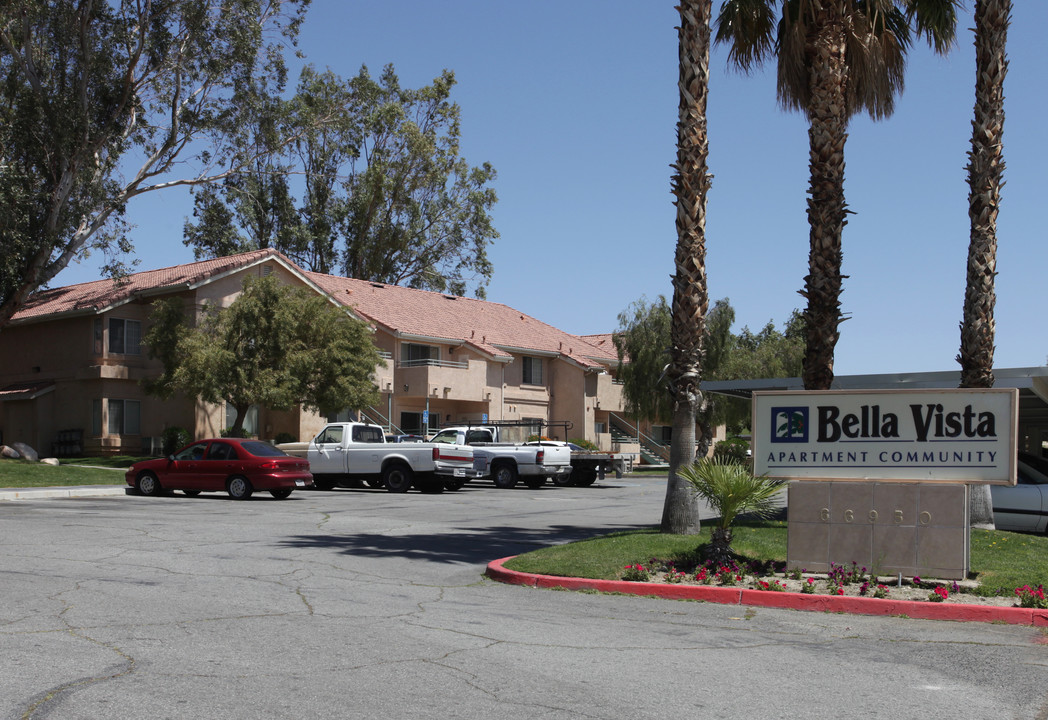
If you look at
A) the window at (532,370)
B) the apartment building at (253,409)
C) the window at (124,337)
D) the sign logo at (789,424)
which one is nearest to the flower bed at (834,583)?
the sign logo at (789,424)

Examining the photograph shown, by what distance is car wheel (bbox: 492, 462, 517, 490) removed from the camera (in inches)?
1272

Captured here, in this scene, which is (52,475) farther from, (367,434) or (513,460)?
(513,460)

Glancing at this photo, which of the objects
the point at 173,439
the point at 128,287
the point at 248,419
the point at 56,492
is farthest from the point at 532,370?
the point at 56,492

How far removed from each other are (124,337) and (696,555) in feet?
110

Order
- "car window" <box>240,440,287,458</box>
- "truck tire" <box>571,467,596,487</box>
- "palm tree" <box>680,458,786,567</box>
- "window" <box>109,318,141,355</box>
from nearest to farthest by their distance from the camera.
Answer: "palm tree" <box>680,458,786,567</box> < "car window" <box>240,440,287,458</box> < "truck tire" <box>571,467,596,487</box> < "window" <box>109,318,141,355</box>

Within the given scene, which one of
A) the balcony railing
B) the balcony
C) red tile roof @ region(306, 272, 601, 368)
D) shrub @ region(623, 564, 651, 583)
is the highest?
red tile roof @ region(306, 272, 601, 368)

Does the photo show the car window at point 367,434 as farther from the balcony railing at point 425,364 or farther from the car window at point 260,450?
the balcony railing at point 425,364

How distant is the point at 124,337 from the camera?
4081 centimetres

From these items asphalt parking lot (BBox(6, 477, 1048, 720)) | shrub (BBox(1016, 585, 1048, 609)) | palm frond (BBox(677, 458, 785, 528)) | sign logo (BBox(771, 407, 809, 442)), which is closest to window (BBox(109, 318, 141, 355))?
asphalt parking lot (BBox(6, 477, 1048, 720))

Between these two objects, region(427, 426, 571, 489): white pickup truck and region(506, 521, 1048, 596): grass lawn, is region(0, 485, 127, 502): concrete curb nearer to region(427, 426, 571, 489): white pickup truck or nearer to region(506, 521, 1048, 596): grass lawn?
region(427, 426, 571, 489): white pickup truck

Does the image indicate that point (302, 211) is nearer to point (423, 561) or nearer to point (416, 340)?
point (416, 340)

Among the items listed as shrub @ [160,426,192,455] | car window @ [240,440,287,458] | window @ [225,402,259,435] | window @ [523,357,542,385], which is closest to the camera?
car window @ [240,440,287,458]

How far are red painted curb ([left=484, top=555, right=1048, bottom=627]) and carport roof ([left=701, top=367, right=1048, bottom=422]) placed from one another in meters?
4.61

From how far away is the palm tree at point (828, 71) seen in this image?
15320 mm
